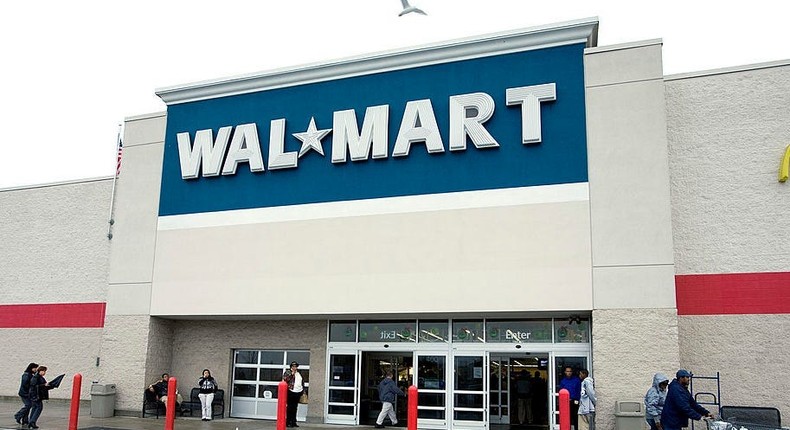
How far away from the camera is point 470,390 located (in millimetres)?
18953

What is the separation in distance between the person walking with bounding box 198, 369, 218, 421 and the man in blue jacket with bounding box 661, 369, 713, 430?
12.9m

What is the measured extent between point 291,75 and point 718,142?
11.6 meters

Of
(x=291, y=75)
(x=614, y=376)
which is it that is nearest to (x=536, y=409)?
(x=614, y=376)

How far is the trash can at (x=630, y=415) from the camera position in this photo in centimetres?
1552

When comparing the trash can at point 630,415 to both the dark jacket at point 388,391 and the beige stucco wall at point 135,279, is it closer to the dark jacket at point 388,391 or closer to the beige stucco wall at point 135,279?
the dark jacket at point 388,391

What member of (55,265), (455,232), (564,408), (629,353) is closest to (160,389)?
(55,265)

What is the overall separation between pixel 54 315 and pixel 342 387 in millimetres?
10851

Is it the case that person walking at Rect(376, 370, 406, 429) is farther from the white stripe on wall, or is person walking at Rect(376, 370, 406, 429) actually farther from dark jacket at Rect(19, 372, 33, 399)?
dark jacket at Rect(19, 372, 33, 399)

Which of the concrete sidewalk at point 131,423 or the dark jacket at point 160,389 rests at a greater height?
the dark jacket at point 160,389

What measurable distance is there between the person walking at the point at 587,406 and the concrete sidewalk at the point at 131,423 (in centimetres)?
629

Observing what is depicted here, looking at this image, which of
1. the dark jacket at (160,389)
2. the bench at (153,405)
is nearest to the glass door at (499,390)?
the bench at (153,405)

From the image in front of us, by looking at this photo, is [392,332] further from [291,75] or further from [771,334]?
[771,334]

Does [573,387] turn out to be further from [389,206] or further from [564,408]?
[389,206]

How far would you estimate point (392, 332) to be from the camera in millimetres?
20016
